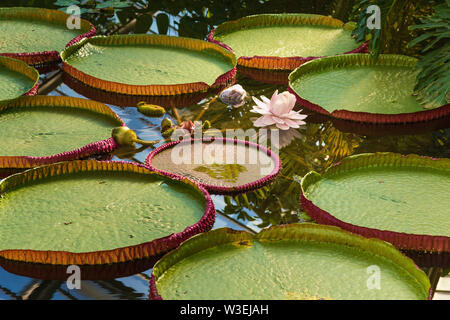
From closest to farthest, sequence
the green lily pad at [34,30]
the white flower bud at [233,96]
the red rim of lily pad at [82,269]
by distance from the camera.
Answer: the red rim of lily pad at [82,269], the white flower bud at [233,96], the green lily pad at [34,30]

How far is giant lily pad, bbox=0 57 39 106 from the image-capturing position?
2.77m

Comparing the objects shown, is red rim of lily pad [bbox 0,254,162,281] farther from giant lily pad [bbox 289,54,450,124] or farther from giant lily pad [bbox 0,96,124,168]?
giant lily pad [bbox 289,54,450,124]

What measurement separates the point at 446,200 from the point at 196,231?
0.79 meters

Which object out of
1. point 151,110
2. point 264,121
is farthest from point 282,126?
point 151,110

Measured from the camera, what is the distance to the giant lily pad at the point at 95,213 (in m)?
1.76

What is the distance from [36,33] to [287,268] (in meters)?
2.27

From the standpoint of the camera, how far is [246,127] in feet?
8.36

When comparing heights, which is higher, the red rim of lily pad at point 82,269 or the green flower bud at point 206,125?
the green flower bud at point 206,125

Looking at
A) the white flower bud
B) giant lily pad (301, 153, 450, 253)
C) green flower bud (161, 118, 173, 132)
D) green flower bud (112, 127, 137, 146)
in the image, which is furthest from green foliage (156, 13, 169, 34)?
giant lily pad (301, 153, 450, 253)

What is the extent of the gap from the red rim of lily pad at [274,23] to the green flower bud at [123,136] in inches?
32.9

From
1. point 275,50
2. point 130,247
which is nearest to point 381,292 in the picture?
point 130,247

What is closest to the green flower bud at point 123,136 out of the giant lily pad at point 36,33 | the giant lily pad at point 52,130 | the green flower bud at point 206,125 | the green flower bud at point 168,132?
the giant lily pad at point 52,130

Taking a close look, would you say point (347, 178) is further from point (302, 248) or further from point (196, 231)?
point (196, 231)

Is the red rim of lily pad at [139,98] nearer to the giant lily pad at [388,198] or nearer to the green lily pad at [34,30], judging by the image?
the green lily pad at [34,30]
